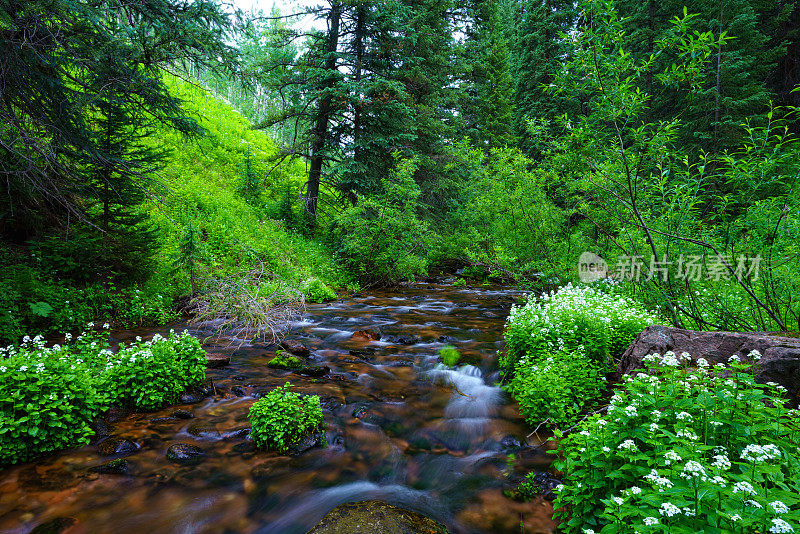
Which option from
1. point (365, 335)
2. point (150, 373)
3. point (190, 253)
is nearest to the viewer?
point (150, 373)

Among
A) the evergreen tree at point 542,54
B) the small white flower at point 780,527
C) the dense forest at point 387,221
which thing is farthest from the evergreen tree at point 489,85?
the small white flower at point 780,527

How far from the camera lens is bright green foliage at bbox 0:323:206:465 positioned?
3682mm

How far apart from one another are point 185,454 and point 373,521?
8.06ft

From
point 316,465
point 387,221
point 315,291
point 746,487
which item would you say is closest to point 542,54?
point 387,221

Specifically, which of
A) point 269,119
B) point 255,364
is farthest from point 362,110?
point 255,364

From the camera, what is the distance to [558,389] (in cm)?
470

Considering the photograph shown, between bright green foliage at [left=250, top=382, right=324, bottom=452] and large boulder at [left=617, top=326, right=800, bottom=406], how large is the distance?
13.2 ft

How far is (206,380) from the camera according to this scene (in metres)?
5.82

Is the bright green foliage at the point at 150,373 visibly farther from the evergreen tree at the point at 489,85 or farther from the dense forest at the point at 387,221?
the evergreen tree at the point at 489,85

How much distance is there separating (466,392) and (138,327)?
7336 mm

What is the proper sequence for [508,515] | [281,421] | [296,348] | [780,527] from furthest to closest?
[296,348] → [281,421] → [508,515] → [780,527]

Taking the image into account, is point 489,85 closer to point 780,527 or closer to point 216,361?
point 216,361

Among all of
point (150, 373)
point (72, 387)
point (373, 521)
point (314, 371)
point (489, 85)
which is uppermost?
point (489, 85)

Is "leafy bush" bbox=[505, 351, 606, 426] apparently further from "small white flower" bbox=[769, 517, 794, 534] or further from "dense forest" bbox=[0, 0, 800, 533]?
"small white flower" bbox=[769, 517, 794, 534]
